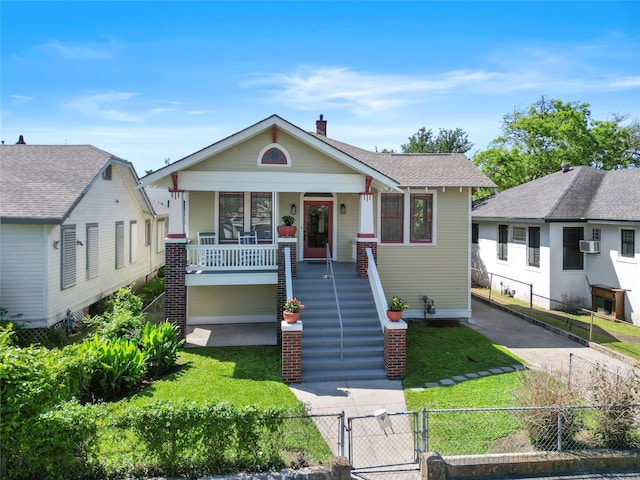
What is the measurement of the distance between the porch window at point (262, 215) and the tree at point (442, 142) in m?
31.5

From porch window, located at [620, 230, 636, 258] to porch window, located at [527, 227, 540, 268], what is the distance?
2.84 m

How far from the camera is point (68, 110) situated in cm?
1265

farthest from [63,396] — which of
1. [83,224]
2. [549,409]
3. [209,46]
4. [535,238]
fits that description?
[535,238]

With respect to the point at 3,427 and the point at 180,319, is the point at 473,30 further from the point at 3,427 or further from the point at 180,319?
the point at 3,427

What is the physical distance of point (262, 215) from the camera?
13.9 metres

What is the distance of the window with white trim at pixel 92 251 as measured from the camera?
46.3 ft

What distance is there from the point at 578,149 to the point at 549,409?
28.7m

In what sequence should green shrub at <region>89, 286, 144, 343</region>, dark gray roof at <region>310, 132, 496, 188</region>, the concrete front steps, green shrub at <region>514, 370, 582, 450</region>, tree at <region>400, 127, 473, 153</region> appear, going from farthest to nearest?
tree at <region>400, 127, 473, 153</region>, dark gray roof at <region>310, 132, 496, 188</region>, green shrub at <region>89, 286, 144, 343</region>, the concrete front steps, green shrub at <region>514, 370, 582, 450</region>

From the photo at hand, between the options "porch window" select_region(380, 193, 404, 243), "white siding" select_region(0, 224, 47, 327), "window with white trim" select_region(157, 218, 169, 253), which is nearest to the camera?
"white siding" select_region(0, 224, 47, 327)

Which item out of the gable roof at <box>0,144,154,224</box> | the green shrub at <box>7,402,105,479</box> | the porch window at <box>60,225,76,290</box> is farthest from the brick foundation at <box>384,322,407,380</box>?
the porch window at <box>60,225,76,290</box>

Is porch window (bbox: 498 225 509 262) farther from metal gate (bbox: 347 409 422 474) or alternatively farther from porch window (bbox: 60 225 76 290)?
porch window (bbox: 60 225 76 290)

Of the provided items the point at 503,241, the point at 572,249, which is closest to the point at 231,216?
the point at 572,249

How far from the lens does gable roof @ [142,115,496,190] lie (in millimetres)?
11258

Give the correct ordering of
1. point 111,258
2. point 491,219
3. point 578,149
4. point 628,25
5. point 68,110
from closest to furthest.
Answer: point 628,25
point 68,110
point 111,258
point 491,219
point 578,149
